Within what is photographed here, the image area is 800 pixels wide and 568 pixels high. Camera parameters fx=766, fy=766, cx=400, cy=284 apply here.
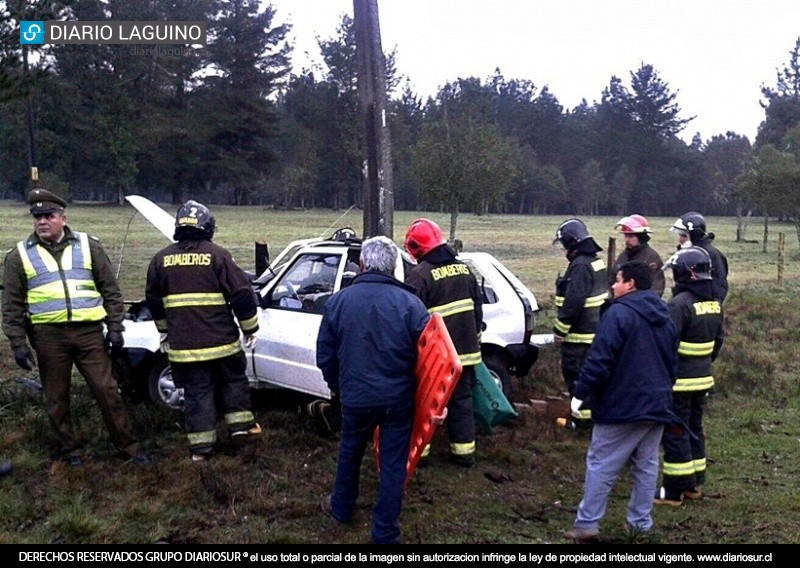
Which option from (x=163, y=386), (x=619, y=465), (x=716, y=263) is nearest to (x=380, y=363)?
(x=619, y=465)

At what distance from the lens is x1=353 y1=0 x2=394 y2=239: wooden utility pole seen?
8.64 m

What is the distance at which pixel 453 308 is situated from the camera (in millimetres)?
6020

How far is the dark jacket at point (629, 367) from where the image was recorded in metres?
4.56

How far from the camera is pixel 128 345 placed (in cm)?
688

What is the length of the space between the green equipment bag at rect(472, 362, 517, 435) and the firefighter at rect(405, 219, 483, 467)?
17 cm

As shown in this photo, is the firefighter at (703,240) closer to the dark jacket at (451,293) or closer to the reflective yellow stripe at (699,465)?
the reflective yellow stripe at (699,465)

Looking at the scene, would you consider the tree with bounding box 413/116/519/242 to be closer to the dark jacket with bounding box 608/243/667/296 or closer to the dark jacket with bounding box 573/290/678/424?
the dark jacket with bounding box 608/243/667/296

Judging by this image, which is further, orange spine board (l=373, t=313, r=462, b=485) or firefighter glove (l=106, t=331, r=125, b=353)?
firefighter glove (l=106, t=331, r=125, b=353)

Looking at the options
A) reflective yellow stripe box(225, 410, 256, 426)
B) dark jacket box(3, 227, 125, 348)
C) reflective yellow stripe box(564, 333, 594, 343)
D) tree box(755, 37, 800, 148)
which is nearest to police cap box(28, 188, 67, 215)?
dark jacket box(3, 227, 125, 348)

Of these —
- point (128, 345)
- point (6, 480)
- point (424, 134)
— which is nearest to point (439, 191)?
point (424, 134)

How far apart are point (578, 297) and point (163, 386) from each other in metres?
3.88

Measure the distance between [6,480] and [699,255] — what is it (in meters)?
5.19

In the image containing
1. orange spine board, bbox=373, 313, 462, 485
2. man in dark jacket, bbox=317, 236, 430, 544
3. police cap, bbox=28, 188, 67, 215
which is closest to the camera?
Result: orange spine board, bbox=373, 313, 462, 485
